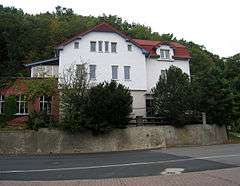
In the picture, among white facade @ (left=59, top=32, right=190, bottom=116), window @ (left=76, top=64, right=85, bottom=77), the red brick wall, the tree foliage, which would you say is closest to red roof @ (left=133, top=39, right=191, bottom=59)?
white facade @ (left=59, top=32, right=190, bottom=116)

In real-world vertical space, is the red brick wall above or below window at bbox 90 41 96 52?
below

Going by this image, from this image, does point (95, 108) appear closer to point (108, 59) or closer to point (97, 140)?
point (97, 140)

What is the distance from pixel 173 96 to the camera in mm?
36094

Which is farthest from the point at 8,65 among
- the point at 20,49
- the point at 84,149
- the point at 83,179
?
the point at 83,179

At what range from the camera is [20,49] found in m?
62.6

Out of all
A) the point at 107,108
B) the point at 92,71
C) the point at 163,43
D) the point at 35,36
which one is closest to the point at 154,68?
the point at 163,43

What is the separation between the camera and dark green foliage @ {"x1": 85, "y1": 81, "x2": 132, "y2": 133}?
3195 centimetres

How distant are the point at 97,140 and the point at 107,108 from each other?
9.55 feet

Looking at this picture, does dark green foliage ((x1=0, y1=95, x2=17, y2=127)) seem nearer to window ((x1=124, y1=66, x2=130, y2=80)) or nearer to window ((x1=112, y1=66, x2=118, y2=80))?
window ((x1=112, y1=66, x2=118, y2=80))

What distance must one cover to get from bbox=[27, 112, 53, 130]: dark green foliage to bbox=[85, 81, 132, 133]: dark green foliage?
3879 millimetres

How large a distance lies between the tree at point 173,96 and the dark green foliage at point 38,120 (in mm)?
11186

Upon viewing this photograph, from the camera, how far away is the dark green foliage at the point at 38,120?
105ft

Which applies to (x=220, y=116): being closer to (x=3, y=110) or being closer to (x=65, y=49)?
(x=65, y=49)

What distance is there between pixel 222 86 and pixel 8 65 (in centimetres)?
3629
